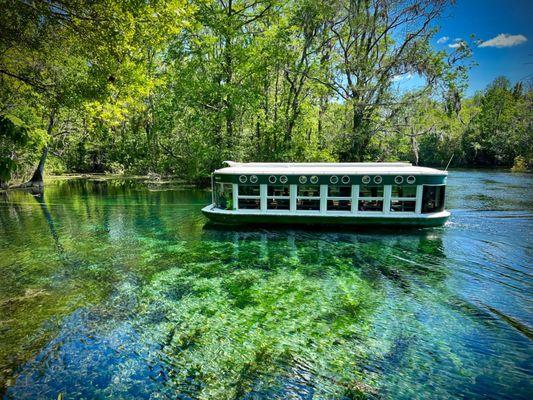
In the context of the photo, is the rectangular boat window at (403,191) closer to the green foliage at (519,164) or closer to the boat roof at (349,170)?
the boat roof at (349,170)

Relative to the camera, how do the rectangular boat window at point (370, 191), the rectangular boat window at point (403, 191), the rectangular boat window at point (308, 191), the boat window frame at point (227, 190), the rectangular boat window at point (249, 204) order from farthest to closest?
the rectangular boat window at point (249, 204), the boat window frame at point (227, 190), the rectangular boat window at point (308, 191), the rectangular boat window at point (370, 191), the rectangular boat window at point (403, 191)

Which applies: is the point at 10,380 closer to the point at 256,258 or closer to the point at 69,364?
the point at 69,364

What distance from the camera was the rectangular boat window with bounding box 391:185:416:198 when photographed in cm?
1631

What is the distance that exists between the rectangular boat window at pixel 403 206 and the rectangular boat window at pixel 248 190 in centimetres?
685

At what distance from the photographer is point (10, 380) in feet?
21.4

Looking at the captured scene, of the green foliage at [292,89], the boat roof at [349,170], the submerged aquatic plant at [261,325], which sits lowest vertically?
the submerged aquatic plant at [261,325]

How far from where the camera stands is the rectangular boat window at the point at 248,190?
680 inches

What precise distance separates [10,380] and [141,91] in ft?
36.8

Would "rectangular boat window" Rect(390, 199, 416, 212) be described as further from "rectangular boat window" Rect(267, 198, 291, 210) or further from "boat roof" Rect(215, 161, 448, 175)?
"rectangular boat window" Rect(267, 198, 291, 210)

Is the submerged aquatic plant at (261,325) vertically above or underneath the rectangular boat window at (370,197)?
underneath

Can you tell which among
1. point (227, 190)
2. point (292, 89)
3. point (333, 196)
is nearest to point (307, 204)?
point (333, 196)

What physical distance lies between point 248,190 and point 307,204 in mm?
3139

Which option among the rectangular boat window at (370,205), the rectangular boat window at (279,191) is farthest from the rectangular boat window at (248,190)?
the rectangular boat window at (370,205)

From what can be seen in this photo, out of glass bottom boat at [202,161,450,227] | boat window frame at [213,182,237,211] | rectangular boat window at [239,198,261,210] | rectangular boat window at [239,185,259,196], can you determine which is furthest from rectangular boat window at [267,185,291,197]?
boat window frame at [213,182,237,211]
